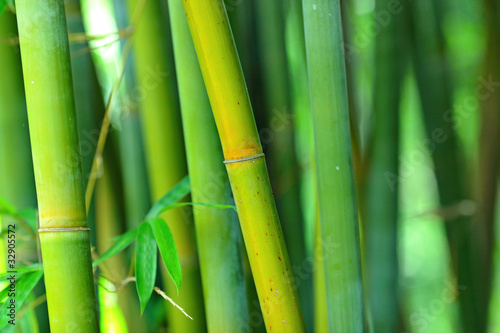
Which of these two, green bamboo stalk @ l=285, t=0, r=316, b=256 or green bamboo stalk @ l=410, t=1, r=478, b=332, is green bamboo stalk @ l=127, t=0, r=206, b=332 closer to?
green bamboo stalk @ l=285, t=0, r=316, b=256

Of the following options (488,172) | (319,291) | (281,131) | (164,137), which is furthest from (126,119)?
(488,172)

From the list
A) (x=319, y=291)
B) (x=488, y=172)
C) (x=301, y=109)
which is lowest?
(x=319, y=291)

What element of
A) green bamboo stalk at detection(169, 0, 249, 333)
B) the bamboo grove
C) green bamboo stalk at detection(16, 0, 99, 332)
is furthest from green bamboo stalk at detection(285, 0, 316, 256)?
green bamboo stalk at detection(16, 0, 99, 332)

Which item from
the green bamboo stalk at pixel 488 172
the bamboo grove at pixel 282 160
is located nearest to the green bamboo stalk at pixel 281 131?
the bamboo grove at pixel 282 160

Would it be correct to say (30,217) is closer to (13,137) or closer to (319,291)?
(13,137)

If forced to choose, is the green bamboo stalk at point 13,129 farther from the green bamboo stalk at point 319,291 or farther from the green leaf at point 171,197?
the green bamboo stalk at point 319,291

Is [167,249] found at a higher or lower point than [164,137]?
lower
